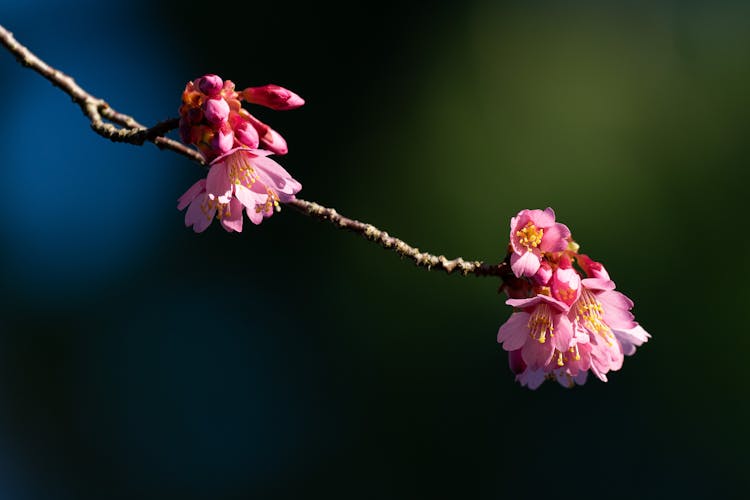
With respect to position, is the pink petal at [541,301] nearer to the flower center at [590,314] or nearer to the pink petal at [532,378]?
the flower center at [590,314]

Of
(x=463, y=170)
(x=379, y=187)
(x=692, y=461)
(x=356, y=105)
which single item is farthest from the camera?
(x=356, y=105)

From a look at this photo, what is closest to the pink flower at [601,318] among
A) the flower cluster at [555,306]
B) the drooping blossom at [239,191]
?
the flower cluster at [555,306]

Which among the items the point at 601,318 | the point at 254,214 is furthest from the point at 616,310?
the point at 254,214

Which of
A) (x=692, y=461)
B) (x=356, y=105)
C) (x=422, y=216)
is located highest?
(x=356, y=105)

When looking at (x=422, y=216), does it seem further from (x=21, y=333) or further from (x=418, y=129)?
(x=21, y=333)

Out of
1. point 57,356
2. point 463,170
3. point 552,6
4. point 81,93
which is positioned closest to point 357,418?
point 463,170

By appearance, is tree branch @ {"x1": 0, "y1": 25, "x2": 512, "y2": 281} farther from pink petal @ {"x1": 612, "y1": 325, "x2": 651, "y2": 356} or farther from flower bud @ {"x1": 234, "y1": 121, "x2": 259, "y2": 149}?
pink petal @ {"x1": 612, "y1": 325, "x2": 651, "y2": 356}
